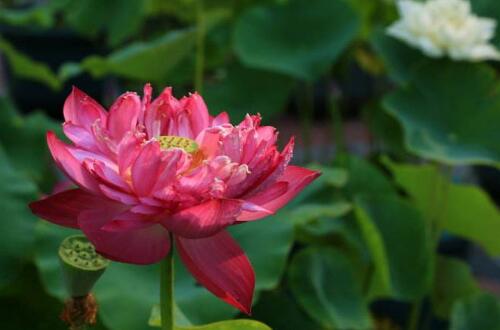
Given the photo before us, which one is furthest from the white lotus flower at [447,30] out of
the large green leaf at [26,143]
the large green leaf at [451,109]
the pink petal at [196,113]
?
the pink petal at [196,113]

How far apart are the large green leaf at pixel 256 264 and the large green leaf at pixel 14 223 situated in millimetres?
149

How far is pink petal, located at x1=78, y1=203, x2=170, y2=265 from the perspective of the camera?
41 centimetres

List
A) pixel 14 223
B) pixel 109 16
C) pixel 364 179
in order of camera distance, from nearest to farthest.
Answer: pixel 14 223, pixel 364 179, pixel 109 16

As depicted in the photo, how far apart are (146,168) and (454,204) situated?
91cm

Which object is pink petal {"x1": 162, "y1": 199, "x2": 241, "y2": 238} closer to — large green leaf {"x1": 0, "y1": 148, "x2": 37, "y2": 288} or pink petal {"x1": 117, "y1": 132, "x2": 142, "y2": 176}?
pink petal {"x1": 117, "y1": 132, "x2": 142, "y2": 176}

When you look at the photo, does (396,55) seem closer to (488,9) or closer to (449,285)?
(488,9)

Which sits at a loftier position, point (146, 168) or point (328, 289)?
point (146, 168)

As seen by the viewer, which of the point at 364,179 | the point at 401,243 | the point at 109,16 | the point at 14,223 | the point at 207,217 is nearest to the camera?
the point at 207,217

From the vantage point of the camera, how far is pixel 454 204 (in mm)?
1262

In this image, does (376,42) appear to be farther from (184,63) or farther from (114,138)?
(114,138)

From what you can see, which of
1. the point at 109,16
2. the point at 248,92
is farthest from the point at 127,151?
the point at 109,16

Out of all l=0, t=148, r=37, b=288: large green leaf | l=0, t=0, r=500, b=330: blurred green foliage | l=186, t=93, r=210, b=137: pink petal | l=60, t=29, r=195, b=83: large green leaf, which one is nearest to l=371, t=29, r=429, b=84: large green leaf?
l=0, t=0, r=500, b=330: blurred green foliage

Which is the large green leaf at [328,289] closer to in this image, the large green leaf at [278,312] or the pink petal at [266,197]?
the large green leaf at [278,312]

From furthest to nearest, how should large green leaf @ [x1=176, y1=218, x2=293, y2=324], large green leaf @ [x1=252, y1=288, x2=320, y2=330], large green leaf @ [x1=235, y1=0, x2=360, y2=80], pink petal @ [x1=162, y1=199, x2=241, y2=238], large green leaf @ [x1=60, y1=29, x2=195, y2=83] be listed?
large green leaf @ [x1=235, y1=0, x2=360, y2=80] → large green leaf @ [x1=60, y1=29, x2=195, y2=83] → large green leaf @ [x1=252, y1=288, x2=320, y2=330] → large green leaf @ [x1=176, y1=218, x2=293, y2=324] → pink petal @ [x1=162, y1=199, x2=241, y2=238]
